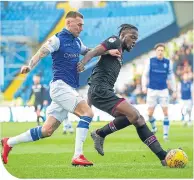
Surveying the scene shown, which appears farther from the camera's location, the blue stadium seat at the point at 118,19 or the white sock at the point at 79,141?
the blue stadium seat at the point at 118,19

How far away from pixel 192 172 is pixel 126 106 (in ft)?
4.47

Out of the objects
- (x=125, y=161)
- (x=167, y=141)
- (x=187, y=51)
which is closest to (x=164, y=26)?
(x=187, y=51)

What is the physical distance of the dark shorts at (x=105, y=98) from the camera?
10.1m

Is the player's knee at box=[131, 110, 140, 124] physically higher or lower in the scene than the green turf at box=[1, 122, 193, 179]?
higher

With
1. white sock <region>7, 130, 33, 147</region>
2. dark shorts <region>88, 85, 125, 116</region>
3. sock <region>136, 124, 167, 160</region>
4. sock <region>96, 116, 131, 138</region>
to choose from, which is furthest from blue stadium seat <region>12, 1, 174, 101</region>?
sock <region>136, 124, 167, 160</region>

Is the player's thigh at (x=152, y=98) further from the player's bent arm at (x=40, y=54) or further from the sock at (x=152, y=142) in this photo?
the player's bent arm at (x=40, y=54)

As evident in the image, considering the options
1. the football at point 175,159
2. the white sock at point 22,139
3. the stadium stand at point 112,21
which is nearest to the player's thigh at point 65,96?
the white sock at point 22,139

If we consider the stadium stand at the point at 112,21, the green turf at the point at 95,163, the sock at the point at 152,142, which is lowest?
the green turf at the point at 95,163

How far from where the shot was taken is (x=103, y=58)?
10320mm

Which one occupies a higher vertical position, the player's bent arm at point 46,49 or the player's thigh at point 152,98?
the player's bent arm at point 46,49

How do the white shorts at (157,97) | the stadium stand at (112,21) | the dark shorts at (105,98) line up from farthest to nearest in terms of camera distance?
the stadium stand at (112,21) → the white shorts at (157,97) → the dark shorts at (105,98)

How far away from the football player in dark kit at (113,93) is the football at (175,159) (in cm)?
13

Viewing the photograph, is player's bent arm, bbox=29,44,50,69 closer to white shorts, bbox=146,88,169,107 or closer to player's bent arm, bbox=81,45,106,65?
player's bent arm, bbox=81,45,106,65

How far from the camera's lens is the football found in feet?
32.1
